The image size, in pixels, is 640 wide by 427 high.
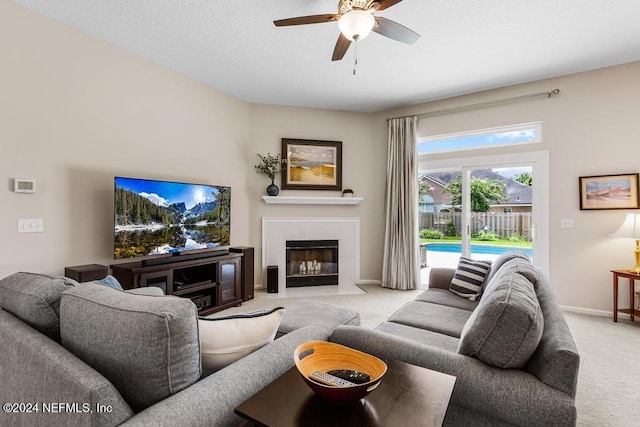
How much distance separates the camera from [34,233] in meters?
2.56

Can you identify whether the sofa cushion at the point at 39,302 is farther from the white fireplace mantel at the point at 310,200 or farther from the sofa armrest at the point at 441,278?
the white fireplace mantel at the point at 310,200

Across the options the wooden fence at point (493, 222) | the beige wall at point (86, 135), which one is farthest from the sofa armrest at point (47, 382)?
the wooden fence at point (493, 222)

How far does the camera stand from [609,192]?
3424mm

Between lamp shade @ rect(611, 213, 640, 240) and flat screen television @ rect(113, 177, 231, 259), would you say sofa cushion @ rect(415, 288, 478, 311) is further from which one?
flat screen television @ rect(113, 177, 231, 259)

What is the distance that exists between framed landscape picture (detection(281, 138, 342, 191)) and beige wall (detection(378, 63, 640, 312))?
259 cm

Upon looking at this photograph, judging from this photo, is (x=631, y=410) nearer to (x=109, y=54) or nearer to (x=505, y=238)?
(x=505, y=238)

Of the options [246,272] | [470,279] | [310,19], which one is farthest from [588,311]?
[310,19]

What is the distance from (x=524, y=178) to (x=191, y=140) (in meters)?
4.45

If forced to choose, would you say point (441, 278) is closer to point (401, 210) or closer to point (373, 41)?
point (401, 210)

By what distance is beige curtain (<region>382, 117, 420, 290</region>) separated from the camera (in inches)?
182

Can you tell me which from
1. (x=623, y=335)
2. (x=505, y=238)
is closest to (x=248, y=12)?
(x=505, y=238)

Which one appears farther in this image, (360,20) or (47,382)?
(360,20)

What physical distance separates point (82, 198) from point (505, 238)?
5.06 m

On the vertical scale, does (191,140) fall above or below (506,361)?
above
